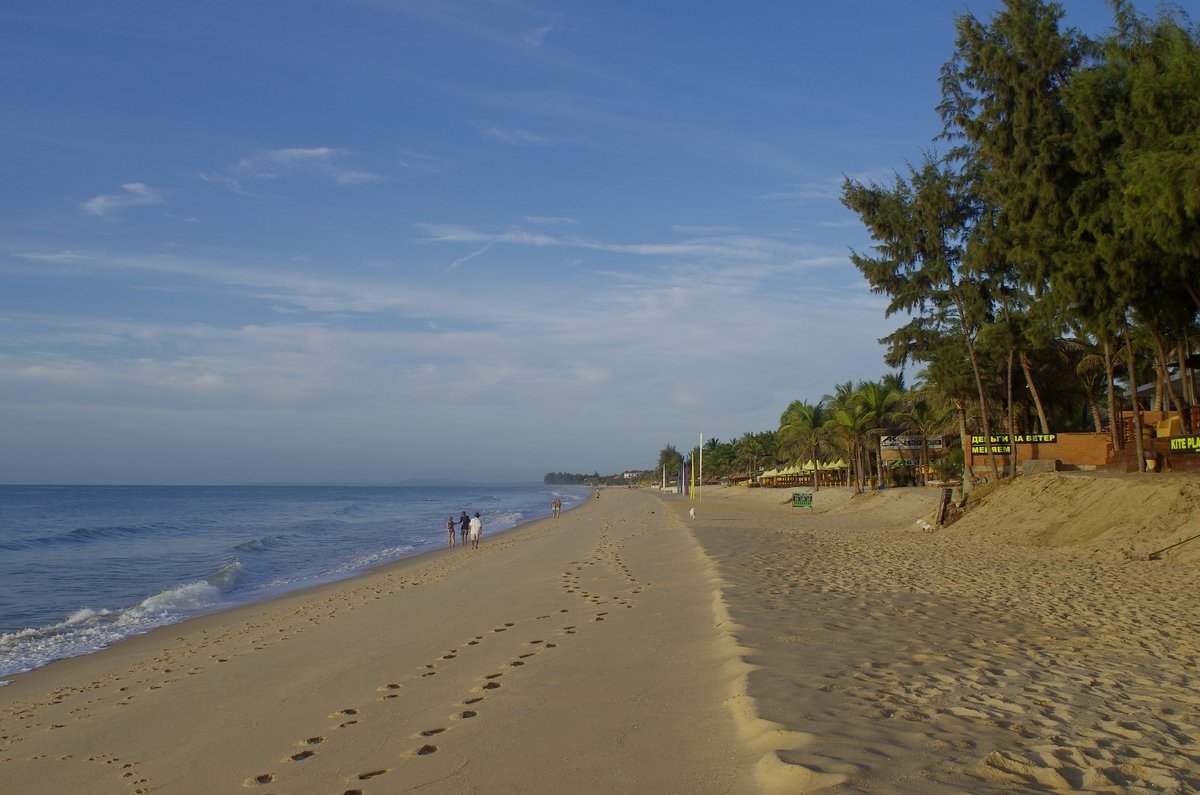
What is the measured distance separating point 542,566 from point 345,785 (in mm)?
12486

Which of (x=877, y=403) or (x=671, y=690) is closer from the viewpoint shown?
(x=671, y=690)

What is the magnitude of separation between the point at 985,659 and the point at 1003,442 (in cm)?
2309

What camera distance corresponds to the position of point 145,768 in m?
5.91

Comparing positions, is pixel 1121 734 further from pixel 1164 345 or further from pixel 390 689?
pixel 1164 345

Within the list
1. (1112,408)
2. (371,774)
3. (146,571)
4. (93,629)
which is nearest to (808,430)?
(1112,408)

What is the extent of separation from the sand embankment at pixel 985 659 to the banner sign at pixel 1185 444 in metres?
3.43

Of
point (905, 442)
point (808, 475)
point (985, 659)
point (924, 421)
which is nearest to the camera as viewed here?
point (985, 659)

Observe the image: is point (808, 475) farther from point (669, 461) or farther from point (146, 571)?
point (669, 461)

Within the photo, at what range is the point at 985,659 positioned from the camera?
22.9ft

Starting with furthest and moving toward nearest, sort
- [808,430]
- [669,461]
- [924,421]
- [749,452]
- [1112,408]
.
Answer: [669,461] < [749,452] < [808,430] < [924,421] < [1112,408]

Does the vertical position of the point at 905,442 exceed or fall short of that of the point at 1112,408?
it falls short

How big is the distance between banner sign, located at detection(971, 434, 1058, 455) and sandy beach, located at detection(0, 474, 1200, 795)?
43.9 ft

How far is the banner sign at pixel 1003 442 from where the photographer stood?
26938mm

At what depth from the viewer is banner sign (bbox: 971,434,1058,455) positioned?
1061 inches
